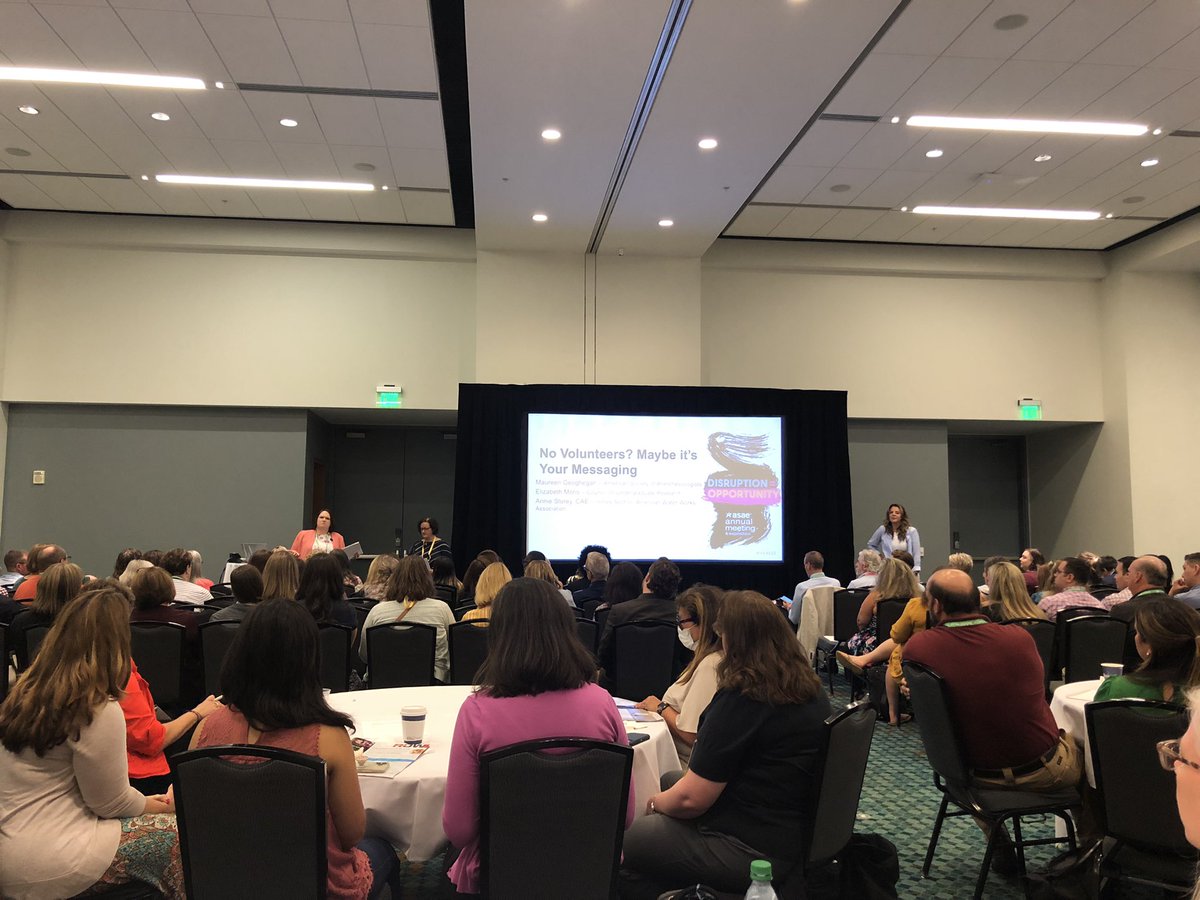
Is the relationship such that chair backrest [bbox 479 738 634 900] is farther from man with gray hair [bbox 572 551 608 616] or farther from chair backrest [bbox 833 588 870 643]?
chair backrest [bbox 833 588 870 643]

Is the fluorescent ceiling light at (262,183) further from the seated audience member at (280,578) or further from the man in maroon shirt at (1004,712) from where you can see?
the man in maroon shirt at (1004,712)

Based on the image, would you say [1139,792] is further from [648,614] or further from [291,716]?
[648,614]

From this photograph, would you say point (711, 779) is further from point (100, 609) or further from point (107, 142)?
point (107, 142)

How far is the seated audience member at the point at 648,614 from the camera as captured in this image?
4.85 meters

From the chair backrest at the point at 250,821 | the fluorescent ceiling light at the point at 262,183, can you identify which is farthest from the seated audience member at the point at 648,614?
the fluorescent ceiling light at the point at 262,183

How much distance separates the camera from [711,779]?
241cm

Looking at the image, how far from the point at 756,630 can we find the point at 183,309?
33.6ft

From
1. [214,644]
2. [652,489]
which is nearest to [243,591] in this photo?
[214,644]

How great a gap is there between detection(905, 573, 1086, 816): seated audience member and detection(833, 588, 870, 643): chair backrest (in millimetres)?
3341

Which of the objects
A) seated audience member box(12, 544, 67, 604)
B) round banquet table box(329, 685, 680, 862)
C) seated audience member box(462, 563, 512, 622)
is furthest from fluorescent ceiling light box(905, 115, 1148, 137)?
seated audience member box(12, 544, 67, 604)

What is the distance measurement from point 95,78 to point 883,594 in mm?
7515

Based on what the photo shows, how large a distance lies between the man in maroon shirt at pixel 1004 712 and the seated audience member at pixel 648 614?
190 centimetres

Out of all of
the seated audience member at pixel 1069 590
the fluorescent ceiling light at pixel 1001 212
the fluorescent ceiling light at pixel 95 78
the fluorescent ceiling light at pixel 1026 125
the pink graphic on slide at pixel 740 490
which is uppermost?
the fluorescent ceiling light at pixel 95 78

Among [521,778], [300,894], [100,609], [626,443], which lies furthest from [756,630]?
[626,443]
